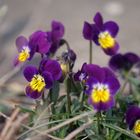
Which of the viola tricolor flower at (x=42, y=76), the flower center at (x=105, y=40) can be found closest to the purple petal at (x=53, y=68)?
the viola tricolor flower at (x=42, y=76)

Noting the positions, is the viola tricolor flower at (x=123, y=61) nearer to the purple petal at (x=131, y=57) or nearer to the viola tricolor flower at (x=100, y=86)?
the purple petal at (x=131, y=57)

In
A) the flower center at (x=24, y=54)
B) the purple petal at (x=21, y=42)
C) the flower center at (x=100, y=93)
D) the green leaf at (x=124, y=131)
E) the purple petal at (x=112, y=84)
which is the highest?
the purple petal at (x=21, y=42)

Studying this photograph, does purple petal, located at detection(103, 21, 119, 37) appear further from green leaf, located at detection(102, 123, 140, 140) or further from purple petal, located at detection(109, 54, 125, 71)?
green leaf, located at detection(102, 123, 140, 140)

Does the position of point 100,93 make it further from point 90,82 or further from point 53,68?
point 53,68

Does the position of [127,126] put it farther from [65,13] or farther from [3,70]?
[65,13]

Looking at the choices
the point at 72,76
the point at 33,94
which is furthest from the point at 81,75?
the point at 33,94
